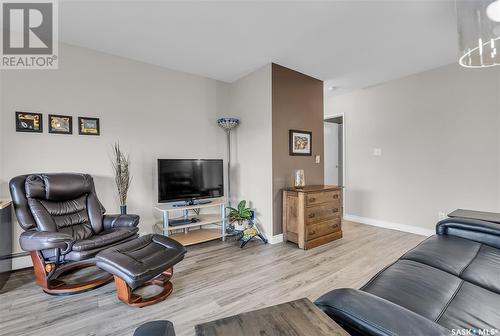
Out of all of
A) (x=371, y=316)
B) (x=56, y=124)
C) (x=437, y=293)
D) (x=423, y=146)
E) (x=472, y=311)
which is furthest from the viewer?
(x=423, y=146)

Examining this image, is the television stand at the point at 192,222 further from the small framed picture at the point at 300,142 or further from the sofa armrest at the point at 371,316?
the sofa armrest at the point at 371,316

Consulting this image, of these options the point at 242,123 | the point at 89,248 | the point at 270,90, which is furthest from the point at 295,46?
the point at 89,248

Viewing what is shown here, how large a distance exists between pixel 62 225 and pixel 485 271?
3325mm

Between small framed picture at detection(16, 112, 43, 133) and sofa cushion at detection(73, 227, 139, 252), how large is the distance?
1.44 meters

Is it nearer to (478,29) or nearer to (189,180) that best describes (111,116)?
(189,180)

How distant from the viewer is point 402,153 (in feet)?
12.3

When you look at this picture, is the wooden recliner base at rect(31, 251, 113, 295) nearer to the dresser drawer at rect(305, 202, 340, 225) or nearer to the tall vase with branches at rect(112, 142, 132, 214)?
the tall vase with branches at rect(112, 142, 132, 214)

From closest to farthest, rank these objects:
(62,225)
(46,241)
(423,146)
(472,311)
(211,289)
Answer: (472,311), (46,241), (211,289), (62,225), (423,146)

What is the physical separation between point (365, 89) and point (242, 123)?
7.88 ft

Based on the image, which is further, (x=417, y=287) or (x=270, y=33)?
(x=270, y=33)

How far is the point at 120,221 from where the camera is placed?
8.11 feet

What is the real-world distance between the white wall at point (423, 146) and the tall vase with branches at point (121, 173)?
3.86 m

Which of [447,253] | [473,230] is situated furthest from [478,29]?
[447,253]

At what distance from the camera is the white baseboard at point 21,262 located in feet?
7.98
